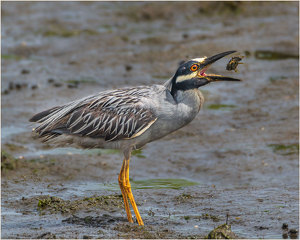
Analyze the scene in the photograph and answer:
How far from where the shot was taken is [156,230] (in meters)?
7.48

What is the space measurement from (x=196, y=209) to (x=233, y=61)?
6.85 ft

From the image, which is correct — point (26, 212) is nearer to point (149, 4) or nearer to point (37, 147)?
point (37, 147)

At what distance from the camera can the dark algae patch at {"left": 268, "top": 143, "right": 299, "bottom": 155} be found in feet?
33.5

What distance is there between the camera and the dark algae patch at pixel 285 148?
10.2 meters

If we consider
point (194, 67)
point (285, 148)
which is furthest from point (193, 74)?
point (285, 148)

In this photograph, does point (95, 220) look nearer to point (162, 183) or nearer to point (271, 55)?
point (162, 183)

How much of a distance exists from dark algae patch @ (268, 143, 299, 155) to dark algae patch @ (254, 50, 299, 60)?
427 cm

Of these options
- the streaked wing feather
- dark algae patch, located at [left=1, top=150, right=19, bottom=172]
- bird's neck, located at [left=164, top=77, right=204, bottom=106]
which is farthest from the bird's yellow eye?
dark algae patch, located at [left=1, top=150, right=19, bottom=172]

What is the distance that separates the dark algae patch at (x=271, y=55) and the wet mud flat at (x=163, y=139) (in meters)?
0.05

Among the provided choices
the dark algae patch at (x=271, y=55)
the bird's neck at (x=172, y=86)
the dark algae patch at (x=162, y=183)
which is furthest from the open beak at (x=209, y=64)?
the dark algae patch at (x=271, y=55)

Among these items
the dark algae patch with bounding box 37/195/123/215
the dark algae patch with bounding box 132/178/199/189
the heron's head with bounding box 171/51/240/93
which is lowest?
the dark algae patch with bounding box 132/178/199/189

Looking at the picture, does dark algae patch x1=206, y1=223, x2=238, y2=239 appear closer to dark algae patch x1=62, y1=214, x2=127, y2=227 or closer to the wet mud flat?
the wet mud flat

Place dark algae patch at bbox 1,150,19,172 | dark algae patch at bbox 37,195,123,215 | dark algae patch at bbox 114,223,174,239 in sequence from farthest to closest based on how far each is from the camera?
dark algae patch at bbox 1,150,19,172 < dark algae patch at bbox 37,195,123,215 < dark algae patch at bbox 114,223,174,239

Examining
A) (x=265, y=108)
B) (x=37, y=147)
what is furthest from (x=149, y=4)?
(x=37, y=147)
